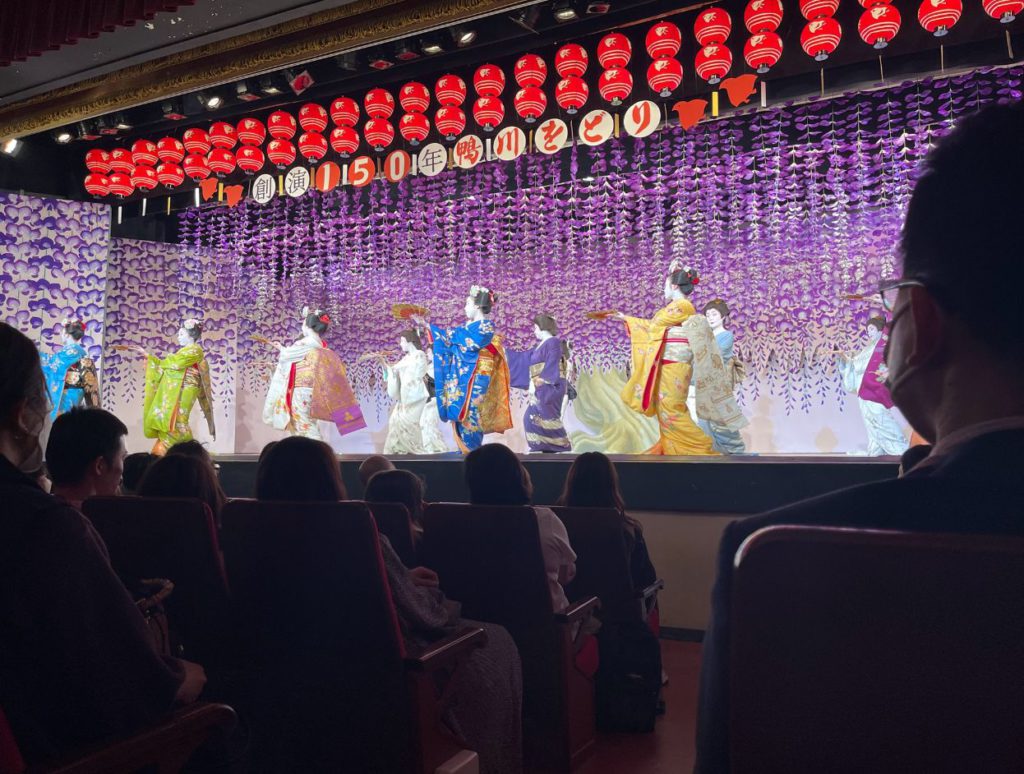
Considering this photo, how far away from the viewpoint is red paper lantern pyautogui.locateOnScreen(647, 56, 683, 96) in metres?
4.78

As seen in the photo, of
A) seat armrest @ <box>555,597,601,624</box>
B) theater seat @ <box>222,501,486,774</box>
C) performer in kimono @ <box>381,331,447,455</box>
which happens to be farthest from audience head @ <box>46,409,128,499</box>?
performer in kimono @ <box>381,331,447,455</box>

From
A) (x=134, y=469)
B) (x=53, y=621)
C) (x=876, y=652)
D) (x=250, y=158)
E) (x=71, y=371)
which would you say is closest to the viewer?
(x=876, y=652)

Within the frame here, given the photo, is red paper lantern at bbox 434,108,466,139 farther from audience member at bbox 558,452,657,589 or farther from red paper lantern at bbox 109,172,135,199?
audience member at bbox 558,452,657,589

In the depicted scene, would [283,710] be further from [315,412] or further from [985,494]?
[315,412]

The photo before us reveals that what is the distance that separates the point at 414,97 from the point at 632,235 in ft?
→ 8.22

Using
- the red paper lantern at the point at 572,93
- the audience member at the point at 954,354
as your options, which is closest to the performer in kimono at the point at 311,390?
the red paper lantern at the point at 572,93

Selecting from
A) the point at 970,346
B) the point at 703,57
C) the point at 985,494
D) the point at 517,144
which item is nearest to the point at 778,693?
the point at 985,494

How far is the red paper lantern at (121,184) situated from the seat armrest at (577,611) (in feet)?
21.0

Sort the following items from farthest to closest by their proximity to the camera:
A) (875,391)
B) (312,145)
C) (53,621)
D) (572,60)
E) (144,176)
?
(144,176) → (312,145) → (875,391) → (572,60) → (53,621)

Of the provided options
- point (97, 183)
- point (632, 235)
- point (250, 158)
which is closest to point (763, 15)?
point (632, 235)

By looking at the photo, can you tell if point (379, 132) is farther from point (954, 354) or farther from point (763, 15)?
point (954, 354)

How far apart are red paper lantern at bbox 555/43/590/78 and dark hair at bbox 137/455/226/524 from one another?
3.64 meters

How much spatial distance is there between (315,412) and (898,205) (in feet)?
17.5

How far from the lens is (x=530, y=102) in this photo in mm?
5184
